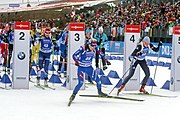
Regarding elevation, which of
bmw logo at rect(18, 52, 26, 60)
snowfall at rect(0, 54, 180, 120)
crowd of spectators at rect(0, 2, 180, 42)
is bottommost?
snowfall at rect(0, 54, 180, 120)

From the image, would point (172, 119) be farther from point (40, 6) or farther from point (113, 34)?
point (40, 6)

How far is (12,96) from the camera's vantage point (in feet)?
39.4

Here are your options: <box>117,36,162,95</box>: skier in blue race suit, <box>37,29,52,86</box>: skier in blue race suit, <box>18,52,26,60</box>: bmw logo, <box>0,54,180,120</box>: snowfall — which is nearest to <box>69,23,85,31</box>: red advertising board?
<box>37,29,52,86</box>: skier in blue race suit

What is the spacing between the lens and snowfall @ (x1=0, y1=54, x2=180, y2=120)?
29.5 ft

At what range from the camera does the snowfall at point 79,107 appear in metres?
9.00

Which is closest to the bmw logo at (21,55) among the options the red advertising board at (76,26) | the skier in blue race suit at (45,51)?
the skier in blue race suit at (45,51)

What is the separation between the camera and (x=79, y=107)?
10.2 metres

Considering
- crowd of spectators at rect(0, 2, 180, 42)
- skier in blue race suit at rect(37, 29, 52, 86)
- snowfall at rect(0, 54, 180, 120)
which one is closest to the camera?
snowfall at rect(0, 54, 180, 120)

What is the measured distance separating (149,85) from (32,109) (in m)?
5.50

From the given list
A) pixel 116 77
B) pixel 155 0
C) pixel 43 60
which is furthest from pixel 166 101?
pixel 155 0

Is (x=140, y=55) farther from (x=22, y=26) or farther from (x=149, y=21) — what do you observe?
(x=149, y=21)

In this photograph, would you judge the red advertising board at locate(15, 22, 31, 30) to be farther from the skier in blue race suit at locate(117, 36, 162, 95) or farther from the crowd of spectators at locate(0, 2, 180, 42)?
the crowd of spectators at locate(0, 2, 180, 42)

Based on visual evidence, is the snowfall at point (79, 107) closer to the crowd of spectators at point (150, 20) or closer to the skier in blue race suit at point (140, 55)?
the skier in blue race suit at point (140, 55)

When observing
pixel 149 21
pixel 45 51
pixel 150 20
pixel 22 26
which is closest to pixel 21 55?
pixel 22 26
